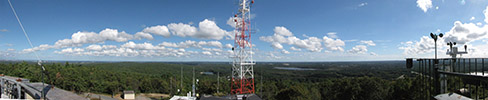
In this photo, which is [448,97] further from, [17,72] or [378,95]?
[17,72]

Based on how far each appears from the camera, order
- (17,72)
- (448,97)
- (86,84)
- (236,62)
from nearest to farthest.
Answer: (448,97) → (236,62) → (17,72) → (86,84)

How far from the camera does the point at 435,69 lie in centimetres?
631

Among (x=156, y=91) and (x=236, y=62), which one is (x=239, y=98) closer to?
(x=236, y=62)

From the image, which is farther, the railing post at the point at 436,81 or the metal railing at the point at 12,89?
the railing post at the point at 436,81

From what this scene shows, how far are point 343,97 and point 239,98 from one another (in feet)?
60.4

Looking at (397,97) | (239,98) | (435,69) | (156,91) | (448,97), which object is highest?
(435,69)

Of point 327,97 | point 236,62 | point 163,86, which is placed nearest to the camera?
point 236,62

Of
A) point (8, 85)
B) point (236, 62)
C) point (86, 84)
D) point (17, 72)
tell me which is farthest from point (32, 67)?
point (8, 85)

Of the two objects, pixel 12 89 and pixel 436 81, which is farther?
pixel 436 81

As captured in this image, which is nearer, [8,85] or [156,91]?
[8,85]

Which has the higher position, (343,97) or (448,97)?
(448,97)

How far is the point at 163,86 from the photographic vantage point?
44.7m

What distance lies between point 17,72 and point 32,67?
2.66 m

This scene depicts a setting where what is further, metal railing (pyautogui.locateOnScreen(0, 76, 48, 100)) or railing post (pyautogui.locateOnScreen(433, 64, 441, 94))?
railing post (pyautogui.locateOnScreen(433, 64, 441, 94))
